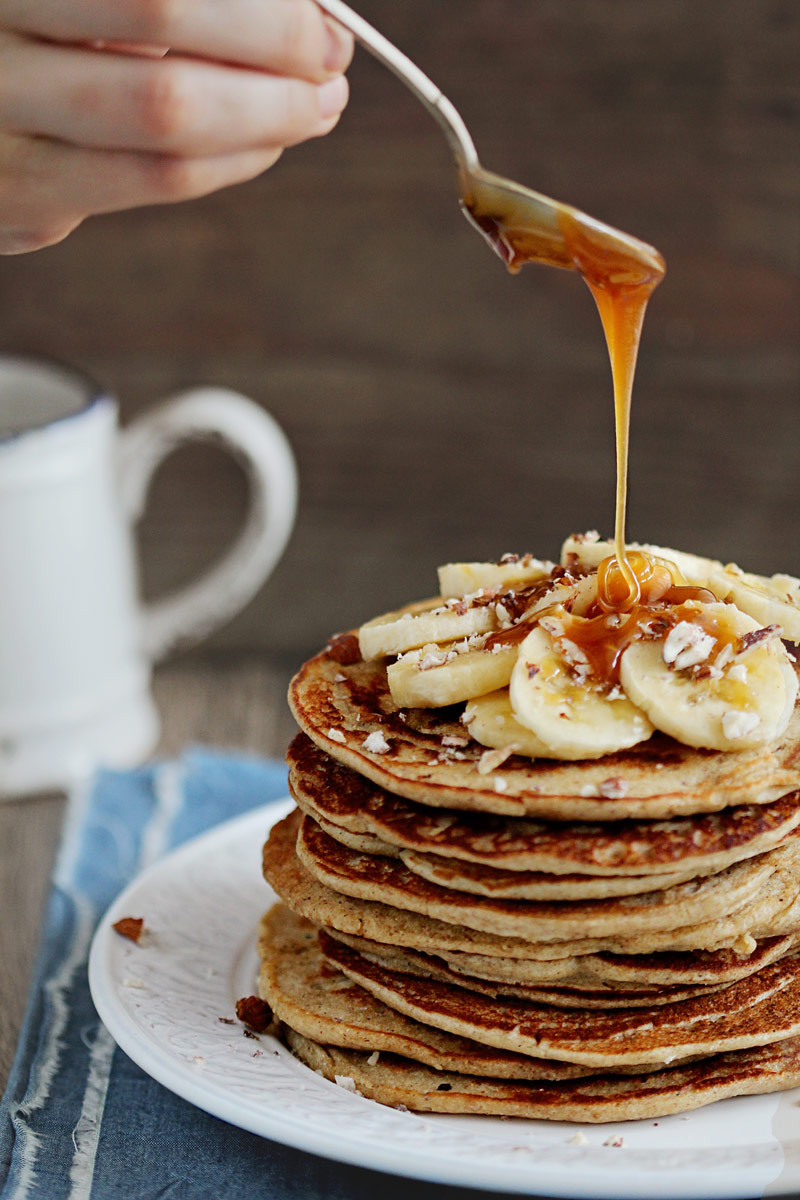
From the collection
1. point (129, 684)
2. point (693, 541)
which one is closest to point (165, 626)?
point (129, 684)

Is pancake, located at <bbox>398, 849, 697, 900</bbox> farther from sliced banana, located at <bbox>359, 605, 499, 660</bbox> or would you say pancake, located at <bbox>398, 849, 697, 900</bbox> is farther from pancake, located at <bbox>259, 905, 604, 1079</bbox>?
sliced banana, located at <bbox>359, 605, 499, 660</bbox>

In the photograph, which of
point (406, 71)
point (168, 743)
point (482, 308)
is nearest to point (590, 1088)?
point (406, 71)

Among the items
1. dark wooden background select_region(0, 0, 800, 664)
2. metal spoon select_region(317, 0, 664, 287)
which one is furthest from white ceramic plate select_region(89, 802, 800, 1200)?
dark wooden background select_region(0, 0, 800, 664)

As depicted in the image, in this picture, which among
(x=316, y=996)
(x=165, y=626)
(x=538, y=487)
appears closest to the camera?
(x=316, y=996)

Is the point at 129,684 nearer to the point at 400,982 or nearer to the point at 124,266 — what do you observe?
the point at 124,266

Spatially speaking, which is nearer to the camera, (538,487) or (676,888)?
(676,888)

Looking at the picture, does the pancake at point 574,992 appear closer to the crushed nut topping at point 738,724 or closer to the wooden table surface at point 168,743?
→ the crushed nut topping at point 738,724
